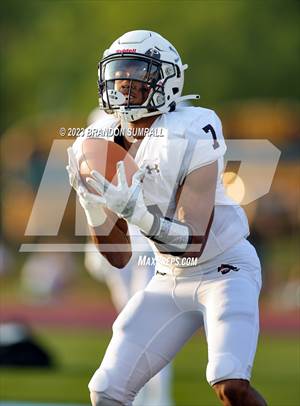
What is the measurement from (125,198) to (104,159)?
275mm

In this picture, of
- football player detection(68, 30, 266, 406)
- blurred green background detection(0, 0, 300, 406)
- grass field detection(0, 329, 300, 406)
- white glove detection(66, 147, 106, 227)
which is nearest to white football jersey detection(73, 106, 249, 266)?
football player detection(68, 30, 266, 406)

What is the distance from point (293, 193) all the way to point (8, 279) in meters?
4.13

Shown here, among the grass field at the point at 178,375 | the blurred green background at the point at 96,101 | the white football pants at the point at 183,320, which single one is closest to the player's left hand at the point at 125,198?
the white football pants at the point at 183,320

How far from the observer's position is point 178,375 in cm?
767

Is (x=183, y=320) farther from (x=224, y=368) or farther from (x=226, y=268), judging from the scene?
(x=224, y=368)

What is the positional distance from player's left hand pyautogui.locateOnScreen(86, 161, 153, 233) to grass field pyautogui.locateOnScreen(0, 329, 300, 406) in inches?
103

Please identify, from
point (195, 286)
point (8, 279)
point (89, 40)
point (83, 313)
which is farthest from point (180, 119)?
point (89, 40)

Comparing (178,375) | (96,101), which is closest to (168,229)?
(178,375)

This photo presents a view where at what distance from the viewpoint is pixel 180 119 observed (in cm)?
413

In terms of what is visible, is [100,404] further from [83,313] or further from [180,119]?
[83,313]

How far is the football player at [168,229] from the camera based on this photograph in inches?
152

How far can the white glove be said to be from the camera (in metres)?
4.00

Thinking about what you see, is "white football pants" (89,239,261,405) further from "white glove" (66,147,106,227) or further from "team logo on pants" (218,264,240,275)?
"white glove" (66,147,106,227)

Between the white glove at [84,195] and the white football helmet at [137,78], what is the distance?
0.96 ft
